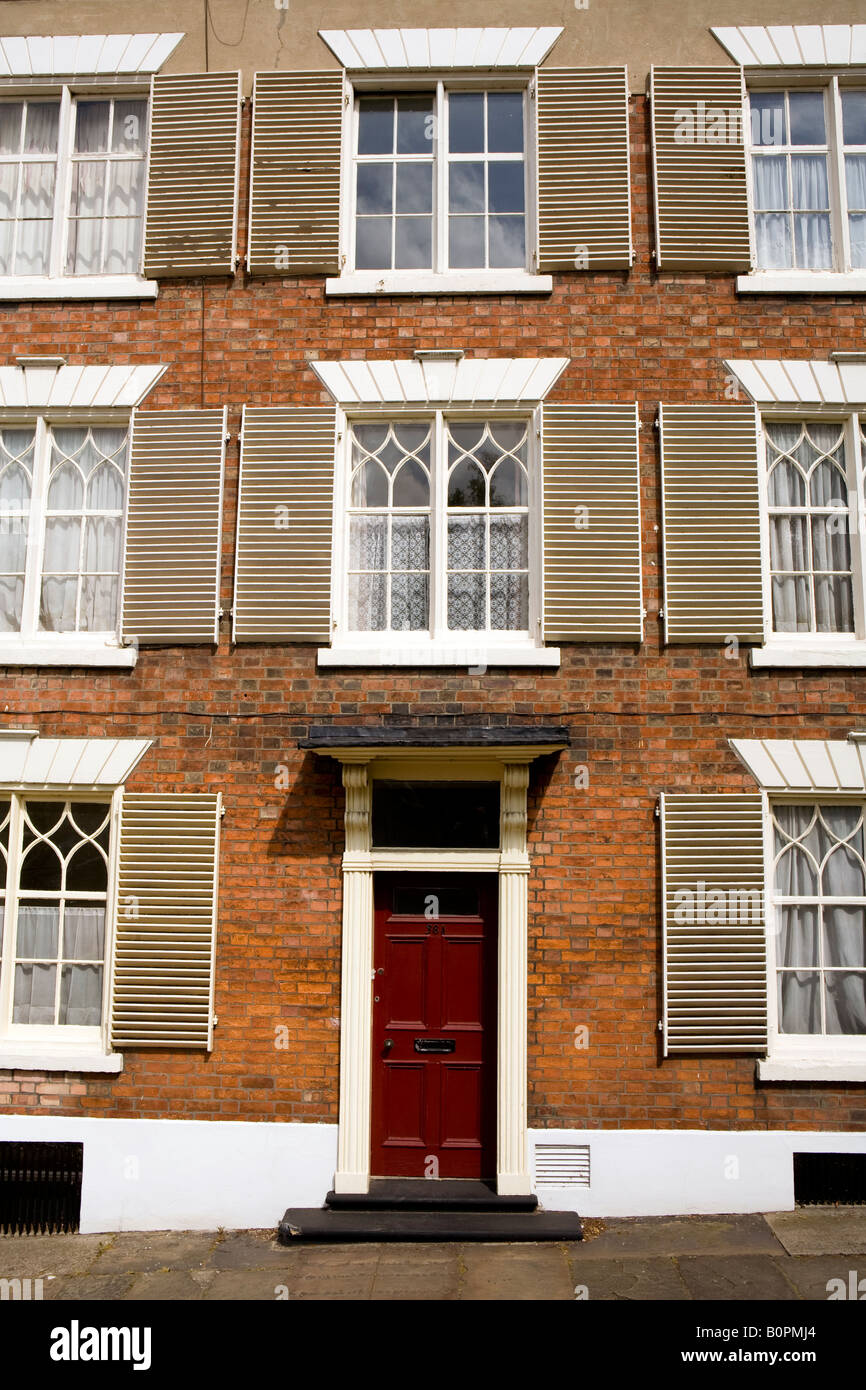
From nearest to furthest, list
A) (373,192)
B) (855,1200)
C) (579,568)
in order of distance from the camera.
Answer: (855,1200) < (579,568) < (373,192)

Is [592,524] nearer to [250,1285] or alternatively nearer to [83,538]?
[83,538]

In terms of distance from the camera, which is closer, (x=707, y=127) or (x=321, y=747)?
(x=321, y=747)

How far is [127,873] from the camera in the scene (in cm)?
811

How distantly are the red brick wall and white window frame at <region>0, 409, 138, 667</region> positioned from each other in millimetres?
156

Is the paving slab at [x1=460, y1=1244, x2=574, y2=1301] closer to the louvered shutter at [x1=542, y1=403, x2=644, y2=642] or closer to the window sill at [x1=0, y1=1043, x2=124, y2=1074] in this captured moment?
the window sill at [x1=0, y1=1043, x2=124, y2=1074]

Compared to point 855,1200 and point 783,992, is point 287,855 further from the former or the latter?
point 855,1200

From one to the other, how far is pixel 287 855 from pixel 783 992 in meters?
3.98

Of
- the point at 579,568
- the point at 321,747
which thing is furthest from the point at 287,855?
the point at 579,568

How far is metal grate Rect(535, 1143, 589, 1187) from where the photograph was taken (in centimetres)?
773

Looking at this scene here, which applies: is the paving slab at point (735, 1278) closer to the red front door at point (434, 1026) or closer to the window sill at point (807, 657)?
the red front door at point (434, 1026)

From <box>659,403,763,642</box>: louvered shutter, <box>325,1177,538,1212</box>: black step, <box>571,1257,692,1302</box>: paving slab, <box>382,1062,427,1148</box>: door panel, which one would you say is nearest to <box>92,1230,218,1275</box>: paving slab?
<box>325,1177,538,1212</box>: black step

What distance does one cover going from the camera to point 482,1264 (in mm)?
6957

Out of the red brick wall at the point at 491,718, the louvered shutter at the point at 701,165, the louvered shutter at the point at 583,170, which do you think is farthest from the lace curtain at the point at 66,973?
the louvered shutter at the point at 701,165

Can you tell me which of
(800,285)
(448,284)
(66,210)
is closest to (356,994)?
(448,284)
